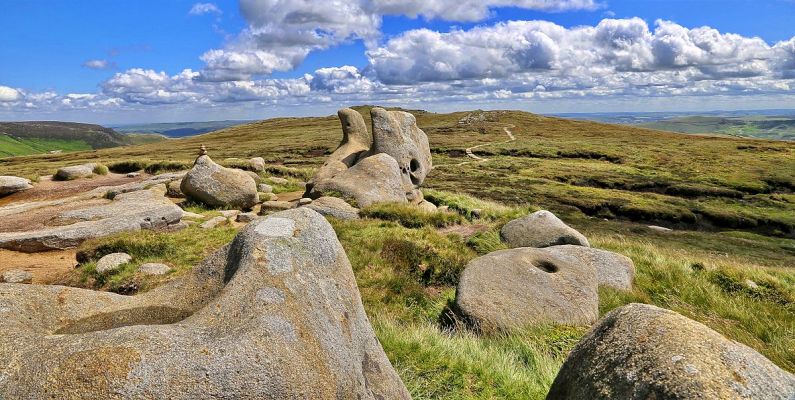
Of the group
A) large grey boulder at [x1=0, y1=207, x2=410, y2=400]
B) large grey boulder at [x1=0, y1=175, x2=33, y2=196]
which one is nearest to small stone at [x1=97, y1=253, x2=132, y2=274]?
large grey boulder at [x1=0, y1=207, x2=410, y2=400]

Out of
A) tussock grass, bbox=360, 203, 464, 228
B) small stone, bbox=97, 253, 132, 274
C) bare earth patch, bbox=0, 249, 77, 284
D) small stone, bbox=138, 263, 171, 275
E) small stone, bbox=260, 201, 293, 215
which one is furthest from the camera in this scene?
small stone, bbox=260, 201, 293, 215

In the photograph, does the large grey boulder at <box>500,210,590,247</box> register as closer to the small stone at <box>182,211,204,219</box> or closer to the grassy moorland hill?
the grassy moorland hill


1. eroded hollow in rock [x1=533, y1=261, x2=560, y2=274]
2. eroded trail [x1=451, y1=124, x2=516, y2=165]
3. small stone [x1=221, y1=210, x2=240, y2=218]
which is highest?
small stone [x1=221, y1=210, x2=240, y2=218]

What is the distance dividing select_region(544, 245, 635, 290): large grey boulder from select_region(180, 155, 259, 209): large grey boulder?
15.7 m

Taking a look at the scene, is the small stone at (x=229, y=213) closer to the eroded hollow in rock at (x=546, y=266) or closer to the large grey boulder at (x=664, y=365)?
the eroded hollow in rock at (x=546, y=266)

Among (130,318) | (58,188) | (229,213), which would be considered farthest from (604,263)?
(58,188)

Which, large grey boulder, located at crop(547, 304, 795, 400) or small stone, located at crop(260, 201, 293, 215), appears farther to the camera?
small stone, located at crop(260, 201, 293, 215)

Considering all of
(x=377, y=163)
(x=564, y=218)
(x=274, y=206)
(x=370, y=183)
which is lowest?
(x=564, y=218)

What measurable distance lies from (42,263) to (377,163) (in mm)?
15990

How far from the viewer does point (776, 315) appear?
11773mm

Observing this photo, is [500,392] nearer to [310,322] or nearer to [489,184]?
[310,322]

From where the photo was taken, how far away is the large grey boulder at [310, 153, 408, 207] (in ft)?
79.4

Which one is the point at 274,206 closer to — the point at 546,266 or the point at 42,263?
the point at 42,263

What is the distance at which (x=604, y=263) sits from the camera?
49.7 feet
